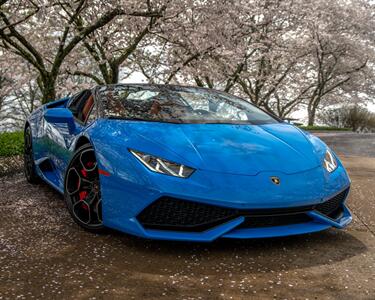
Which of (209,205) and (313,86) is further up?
(209,205)


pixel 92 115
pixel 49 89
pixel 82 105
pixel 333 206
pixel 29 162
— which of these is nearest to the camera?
pixel 333 206

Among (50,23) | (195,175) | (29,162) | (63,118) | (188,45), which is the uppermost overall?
(50,23)

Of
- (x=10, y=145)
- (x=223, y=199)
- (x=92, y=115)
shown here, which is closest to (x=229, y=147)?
(x=223, y=199)

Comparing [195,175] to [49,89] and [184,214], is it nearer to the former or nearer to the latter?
[184,214]

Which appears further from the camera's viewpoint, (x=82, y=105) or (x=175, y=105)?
(x=82, y=105)

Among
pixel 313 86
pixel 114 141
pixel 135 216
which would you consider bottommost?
pixel 313 86

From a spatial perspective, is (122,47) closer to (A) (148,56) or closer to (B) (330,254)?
(A) (148,56)

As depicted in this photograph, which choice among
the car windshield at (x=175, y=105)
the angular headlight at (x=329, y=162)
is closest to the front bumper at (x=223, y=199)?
the angular headlight at (x=329, y=162)

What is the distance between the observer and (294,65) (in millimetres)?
27734

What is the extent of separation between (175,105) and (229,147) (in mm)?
888

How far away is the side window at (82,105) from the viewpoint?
4046 mm

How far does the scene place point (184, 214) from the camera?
113 inches

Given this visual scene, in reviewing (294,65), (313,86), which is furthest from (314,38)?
(313,86)

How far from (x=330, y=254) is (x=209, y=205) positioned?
835 mm
